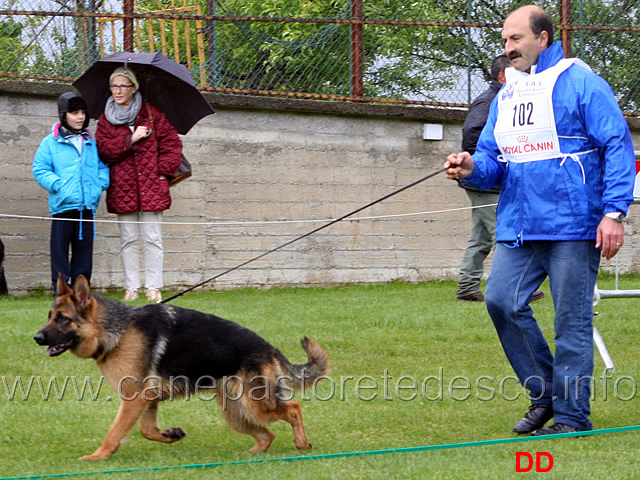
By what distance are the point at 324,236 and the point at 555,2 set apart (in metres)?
4.45

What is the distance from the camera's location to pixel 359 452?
4.80 metres

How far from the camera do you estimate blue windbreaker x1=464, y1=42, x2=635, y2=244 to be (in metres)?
4.88

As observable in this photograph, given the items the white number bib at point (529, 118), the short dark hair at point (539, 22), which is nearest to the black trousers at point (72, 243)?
the white number bib at point (529, 118)

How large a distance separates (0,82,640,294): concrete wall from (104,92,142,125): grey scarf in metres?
1.28

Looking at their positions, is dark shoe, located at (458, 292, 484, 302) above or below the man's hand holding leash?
below

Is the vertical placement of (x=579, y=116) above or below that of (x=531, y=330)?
above

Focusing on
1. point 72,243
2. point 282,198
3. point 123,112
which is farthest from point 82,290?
point 282,198

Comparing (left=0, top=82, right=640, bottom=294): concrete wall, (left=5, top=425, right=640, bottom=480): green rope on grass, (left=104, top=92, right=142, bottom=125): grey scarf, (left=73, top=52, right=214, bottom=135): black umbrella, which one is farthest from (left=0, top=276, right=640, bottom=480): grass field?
(left=73, top=52, right=214, bottom=135): black umbrella

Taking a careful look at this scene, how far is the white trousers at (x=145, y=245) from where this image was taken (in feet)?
34.4

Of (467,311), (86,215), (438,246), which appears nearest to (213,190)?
(86,215)

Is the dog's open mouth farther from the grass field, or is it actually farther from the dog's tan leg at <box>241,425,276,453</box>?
the dog's tan leg at <box>241,425,276,453</box>

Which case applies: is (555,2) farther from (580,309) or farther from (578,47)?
(580,309)

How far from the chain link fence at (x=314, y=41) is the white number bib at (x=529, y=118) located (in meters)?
7.01

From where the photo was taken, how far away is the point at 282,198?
12359mm
